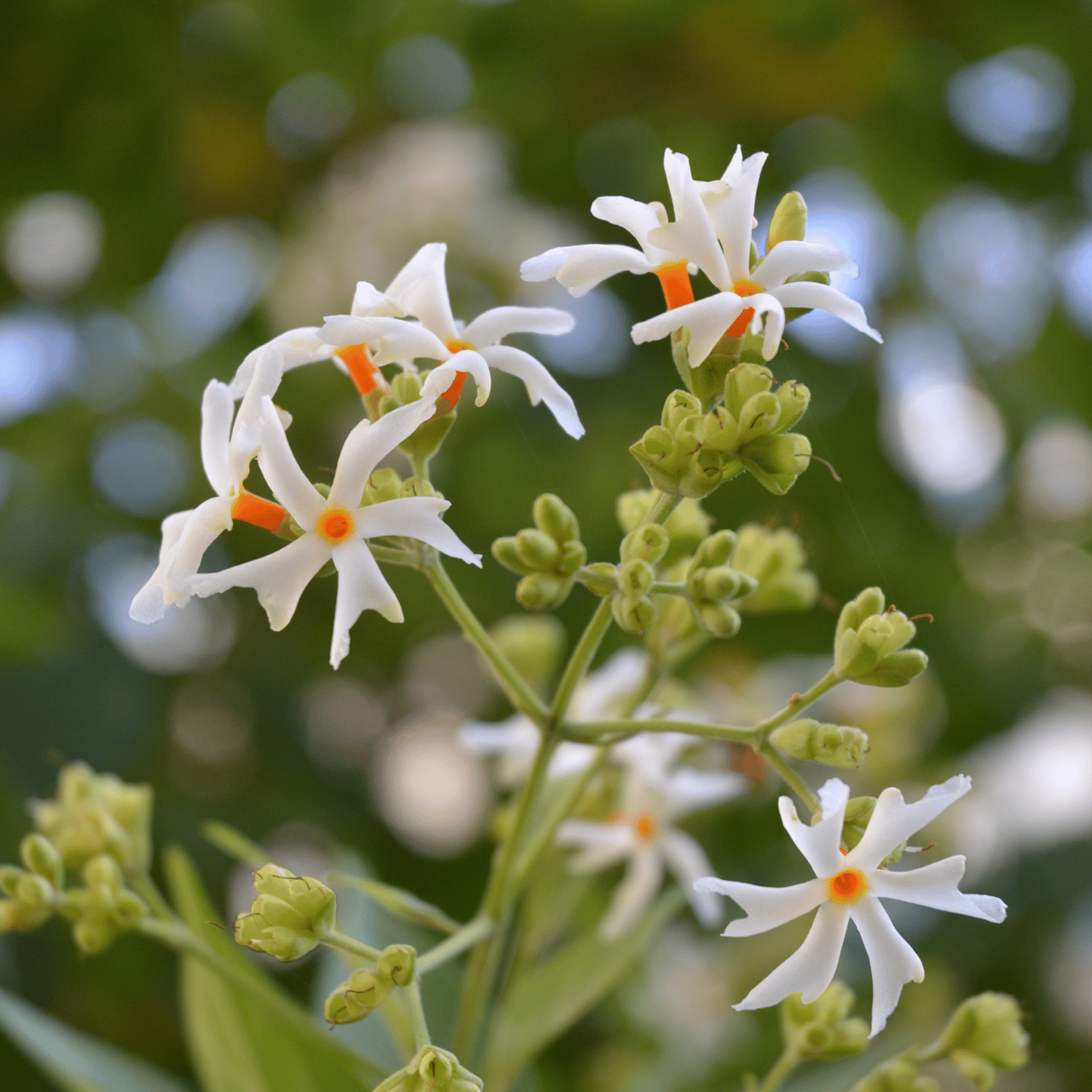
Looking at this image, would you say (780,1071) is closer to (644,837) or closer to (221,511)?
(644,837)

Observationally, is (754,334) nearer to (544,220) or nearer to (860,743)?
(860,743)

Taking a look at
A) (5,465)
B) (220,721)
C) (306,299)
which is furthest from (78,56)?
(220,721)

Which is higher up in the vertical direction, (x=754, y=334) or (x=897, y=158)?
(x=897, y=158)

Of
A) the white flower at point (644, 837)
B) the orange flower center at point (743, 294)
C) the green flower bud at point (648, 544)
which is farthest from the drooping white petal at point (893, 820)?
the white flower at point (644, 837)

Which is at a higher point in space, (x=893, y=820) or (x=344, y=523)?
(x=344, y=523)

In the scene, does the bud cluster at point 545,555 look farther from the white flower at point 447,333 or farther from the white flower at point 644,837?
the white flower at point 644,837

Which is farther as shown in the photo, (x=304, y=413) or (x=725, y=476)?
(x=304, y=413)

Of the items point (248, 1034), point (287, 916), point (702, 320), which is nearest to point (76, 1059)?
point (248, 1034)
